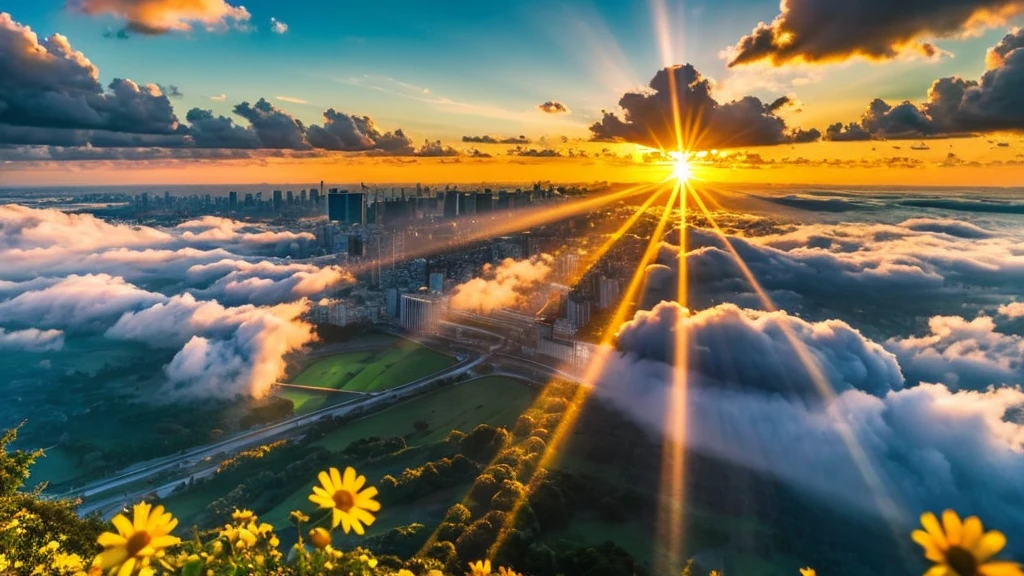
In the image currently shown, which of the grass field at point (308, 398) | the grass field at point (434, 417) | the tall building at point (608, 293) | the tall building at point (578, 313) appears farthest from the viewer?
the tall building at point (608, 293)

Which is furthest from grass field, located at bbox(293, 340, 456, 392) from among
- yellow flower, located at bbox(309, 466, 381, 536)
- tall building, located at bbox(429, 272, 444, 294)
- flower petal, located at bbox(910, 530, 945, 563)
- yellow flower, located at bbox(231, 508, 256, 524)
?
flower petal, located at bbox(910, 530, 945, 563)

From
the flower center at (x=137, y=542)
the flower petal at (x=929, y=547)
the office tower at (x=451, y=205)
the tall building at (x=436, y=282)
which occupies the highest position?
the flower petal at (x=929, y=547)

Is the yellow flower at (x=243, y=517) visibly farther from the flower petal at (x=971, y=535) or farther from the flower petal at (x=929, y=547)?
the flower petal at (x=971, y=535)

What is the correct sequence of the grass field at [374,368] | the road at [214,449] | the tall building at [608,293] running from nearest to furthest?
the road at [214,449] < the grass field at [374,368] < the tall building at [608,293]

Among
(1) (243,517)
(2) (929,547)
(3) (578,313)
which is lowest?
(3) (578,313)

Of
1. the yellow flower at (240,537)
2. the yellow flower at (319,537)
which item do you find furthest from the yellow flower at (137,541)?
the yellow flower at (319,537)

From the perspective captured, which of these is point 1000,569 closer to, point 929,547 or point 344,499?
point 929,547

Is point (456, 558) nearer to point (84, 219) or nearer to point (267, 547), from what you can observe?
point (267, 547)

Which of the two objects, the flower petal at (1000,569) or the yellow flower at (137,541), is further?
the yellow flower at (137,541)

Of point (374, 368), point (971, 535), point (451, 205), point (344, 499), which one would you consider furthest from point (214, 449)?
point (451, 205)
